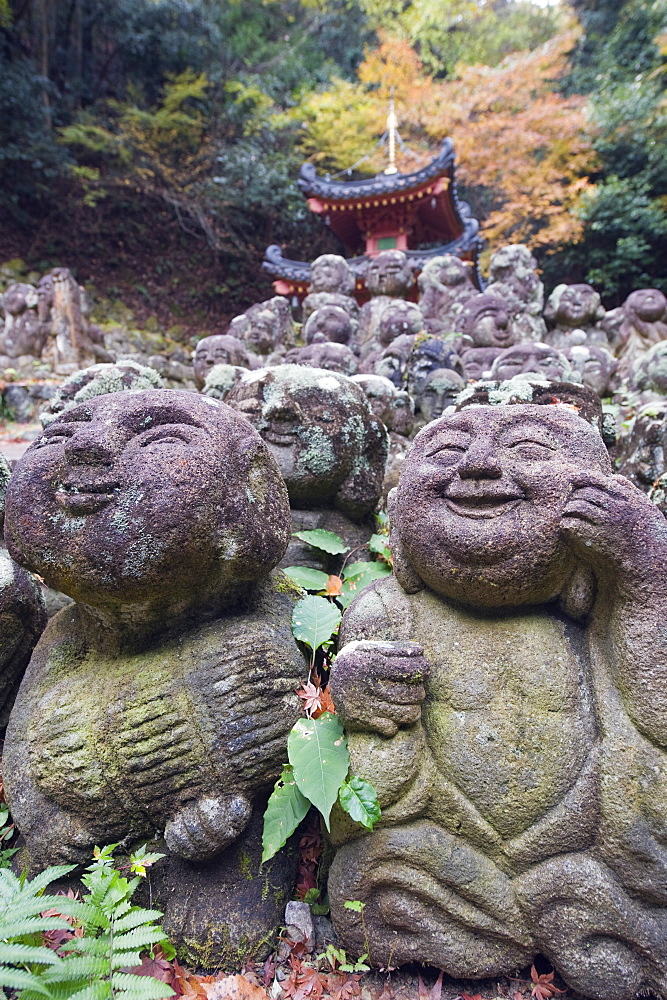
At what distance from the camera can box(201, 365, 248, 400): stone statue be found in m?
4.89

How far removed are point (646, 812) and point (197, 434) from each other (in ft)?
6.53

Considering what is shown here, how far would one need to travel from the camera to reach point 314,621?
8.20 ft

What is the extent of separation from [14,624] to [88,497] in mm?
978

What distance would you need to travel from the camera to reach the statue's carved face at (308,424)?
10.8 ft

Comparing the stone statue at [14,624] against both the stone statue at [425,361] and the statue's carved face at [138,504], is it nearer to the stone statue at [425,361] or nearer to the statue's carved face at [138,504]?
the statue's carved face at [138,504]

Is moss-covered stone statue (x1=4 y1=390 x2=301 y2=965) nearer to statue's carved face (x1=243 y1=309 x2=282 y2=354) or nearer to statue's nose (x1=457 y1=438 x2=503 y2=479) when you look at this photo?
statue's nose (x1=457 y1=438 x2=503 y2=479)

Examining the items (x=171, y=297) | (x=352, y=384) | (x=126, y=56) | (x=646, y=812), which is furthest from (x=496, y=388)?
(x=126, y=56)

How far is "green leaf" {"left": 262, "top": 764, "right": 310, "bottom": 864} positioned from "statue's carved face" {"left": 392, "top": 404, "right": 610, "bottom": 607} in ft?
2.94

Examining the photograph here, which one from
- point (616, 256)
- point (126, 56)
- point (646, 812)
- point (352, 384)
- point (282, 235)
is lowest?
point (646, 812)

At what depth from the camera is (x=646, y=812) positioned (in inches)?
71.9

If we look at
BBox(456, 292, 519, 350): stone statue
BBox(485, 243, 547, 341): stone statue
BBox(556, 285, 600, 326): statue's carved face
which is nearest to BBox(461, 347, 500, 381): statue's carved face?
BBox(456, 292, 519, 350): stone statue

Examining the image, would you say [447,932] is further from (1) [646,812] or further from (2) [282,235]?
(2) [282,235]

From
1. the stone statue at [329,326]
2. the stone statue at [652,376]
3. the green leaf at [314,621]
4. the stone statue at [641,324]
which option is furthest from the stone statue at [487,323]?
the green leaf at [314,621]

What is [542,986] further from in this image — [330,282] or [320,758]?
[330,282]
